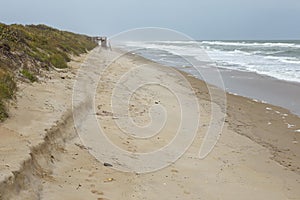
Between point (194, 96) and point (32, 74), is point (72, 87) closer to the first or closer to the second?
point (32, 74)

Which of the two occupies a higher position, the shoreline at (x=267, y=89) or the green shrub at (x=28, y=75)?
the green shrub at (x=28, y=75)

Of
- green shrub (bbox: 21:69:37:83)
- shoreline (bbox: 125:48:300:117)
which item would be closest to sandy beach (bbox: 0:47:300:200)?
green shrub (bbox: 21:69:37:83)

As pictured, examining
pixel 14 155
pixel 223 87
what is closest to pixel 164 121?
pixel 14 155

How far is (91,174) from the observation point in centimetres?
497

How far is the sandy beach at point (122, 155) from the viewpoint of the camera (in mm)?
4457

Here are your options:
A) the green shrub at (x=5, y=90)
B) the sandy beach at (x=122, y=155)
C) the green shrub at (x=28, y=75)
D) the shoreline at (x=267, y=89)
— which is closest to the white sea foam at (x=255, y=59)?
the shoreline at (x=267, y=89)

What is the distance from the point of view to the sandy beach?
4.46m

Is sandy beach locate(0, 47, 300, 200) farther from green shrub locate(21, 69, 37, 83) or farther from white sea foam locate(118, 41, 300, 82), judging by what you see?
white sea foam locate(118, 41, 300, 82)

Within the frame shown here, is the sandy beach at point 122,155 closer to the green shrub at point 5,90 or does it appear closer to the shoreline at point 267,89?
the green shrub at point 5,90

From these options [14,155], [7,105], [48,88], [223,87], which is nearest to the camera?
[14,155]

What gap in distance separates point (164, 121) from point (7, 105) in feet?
13.0

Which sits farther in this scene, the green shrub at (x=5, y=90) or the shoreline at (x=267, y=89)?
the shoreline at (x=267, y=89)

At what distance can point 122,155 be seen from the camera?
Result: 5.95 metres

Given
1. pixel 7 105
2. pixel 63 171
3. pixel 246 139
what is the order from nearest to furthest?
1. pixel 63 171
2. pixel 7 105
3. pixel 246 139
